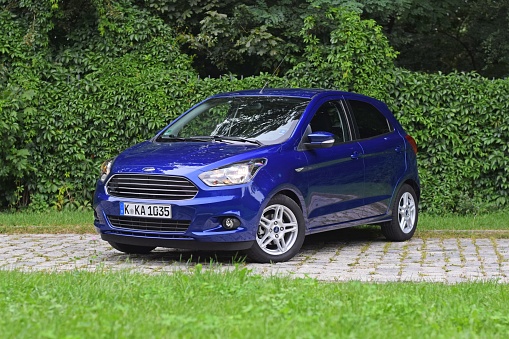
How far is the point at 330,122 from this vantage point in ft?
35.8

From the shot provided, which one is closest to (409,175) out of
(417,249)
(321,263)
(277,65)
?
(417,249)

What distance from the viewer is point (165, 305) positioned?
20.6 ft

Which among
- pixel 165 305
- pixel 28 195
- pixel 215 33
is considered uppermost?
pixel 215 33

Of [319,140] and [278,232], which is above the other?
[319,140]

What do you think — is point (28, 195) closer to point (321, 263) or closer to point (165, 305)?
point (321, 263)

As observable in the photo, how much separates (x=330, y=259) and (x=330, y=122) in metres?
1.64

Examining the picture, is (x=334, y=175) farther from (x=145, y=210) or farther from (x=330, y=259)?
(x=145, y=210)

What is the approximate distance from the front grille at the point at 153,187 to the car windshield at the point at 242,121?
41.8 inches

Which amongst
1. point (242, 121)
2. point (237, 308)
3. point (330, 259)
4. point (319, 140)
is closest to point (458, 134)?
point (319, 140)

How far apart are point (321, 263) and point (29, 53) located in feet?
25.2

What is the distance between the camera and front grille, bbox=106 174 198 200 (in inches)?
366

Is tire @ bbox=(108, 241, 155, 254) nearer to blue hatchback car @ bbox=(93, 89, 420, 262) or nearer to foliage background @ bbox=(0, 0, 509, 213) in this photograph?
blue hatchback car @ bbox=(93, 89, 420, 262)

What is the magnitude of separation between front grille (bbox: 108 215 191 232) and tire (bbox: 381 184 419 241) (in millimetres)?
3253

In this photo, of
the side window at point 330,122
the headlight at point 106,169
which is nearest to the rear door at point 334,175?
the side window at point 330,122
